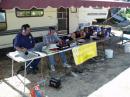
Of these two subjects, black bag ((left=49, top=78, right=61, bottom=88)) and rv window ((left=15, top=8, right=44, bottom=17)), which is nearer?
black bag ((left=49, top=78, right=61, bottom=88))

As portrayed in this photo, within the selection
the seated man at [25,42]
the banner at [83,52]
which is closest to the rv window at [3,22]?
the seated man at [25,42]

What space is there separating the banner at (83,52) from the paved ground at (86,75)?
1.00ft

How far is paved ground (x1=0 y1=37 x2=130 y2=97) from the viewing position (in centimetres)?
578

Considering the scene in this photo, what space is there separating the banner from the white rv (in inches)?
106

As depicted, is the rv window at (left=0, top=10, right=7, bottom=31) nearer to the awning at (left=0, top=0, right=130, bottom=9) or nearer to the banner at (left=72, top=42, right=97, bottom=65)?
the awning at (left=0, top=0, right=130, bottom=9)

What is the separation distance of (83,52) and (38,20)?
337 cm

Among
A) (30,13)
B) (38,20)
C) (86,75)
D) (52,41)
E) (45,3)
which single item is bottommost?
(86,75)

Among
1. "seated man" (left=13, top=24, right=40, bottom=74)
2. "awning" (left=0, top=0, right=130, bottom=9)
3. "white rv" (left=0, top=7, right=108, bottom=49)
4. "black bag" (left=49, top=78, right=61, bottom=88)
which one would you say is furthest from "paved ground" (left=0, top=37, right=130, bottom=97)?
"awning" (left=0, top=0, right=130, bottom=9)

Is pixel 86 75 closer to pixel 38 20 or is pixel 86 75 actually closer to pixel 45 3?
pixel 45 3

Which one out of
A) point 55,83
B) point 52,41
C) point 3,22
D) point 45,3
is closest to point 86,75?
point 55,83

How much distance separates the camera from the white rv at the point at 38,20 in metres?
8.78

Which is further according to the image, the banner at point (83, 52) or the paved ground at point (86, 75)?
the banner at point (83, 52)

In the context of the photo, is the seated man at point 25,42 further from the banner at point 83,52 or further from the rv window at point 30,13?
the rv window at point 30,13

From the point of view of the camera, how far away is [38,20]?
10055mm
